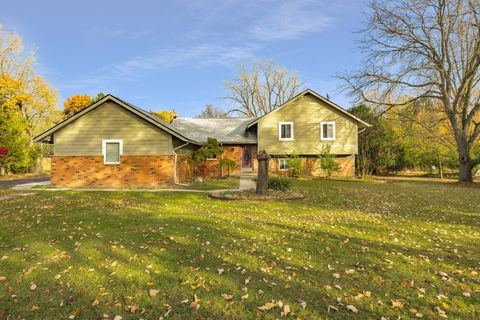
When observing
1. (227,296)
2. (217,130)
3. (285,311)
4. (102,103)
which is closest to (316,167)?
(217,130)

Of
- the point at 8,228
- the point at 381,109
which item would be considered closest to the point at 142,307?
the point at 8,228

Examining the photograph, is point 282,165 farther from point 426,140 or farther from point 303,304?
point 303,304

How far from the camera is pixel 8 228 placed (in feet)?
24.7

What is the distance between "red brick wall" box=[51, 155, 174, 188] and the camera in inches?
696

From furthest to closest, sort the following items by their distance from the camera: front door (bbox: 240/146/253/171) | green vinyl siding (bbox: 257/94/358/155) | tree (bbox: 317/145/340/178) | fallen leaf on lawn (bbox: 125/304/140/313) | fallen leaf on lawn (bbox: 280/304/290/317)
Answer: front door (bbox: 240/146/253/171) → green vinyl siding (bbox: 257/94/358/155) → tree (bbox: 317/145/340/178) → fallen leaf on lawn (bbox: 125/304/140/313) → fallen leaf on lawn (bbox: 280/304/290/317)

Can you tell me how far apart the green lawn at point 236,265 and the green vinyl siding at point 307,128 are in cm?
1637

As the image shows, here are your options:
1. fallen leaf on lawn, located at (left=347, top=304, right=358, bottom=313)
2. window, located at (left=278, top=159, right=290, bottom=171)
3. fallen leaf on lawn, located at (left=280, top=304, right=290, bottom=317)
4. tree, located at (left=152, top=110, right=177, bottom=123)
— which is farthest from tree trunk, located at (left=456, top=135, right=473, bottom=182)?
tree, located at (left=152, top=110, right=177, bottom=123)

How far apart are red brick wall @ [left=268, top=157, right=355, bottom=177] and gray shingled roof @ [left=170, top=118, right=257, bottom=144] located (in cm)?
290

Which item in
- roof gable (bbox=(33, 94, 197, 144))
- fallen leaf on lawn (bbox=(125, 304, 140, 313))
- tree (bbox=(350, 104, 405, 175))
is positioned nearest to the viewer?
fallen leaf on lawn (bbox=(125, 304, 140, 313))

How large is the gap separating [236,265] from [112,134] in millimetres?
15001

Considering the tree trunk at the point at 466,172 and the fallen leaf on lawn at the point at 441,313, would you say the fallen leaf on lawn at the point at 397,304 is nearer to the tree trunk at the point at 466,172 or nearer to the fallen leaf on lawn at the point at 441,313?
the fallen leaf on lawn at the point at 441,313

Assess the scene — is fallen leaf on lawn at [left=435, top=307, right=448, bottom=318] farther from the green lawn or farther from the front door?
the front door

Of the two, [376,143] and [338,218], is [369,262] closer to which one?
[338,218]

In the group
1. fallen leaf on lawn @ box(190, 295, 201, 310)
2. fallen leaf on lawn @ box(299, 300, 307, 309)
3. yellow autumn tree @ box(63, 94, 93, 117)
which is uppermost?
yellow autumn tree @ box(63, 94, 93, 117)
